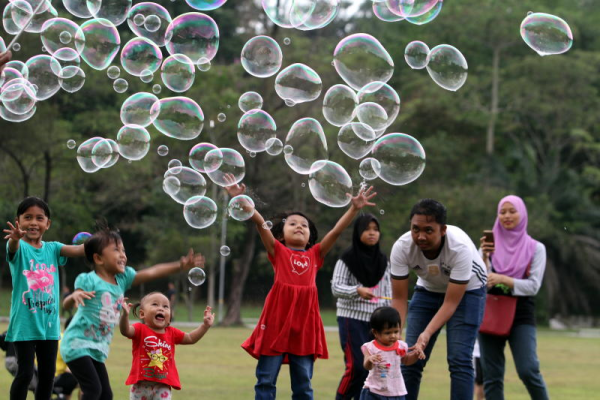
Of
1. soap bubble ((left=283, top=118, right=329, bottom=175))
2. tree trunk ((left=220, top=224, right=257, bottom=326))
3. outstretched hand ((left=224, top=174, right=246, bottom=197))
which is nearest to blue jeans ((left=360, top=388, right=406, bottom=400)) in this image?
outstretched hand ((left=224, top=174, right=246, bottom=197))

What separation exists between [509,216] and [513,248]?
229mm

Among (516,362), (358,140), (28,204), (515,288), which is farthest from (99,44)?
(516,362)

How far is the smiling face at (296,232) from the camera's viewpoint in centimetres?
602

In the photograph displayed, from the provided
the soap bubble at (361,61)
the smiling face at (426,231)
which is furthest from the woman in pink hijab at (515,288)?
the soap bubble at (361,61)

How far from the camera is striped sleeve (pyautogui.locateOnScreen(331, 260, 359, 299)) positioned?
698 cm

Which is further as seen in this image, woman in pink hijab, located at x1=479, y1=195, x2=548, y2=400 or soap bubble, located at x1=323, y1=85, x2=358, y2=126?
soap bubble, located at x1=323, y1=85, x2=358, y2=126

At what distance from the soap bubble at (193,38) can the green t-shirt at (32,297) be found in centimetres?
260

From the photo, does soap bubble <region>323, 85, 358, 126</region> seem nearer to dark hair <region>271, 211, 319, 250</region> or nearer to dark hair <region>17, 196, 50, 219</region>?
dark hair <region>271, 211, 319, 250</region>

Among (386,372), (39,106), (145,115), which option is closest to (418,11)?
(145,115)

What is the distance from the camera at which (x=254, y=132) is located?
7387 millimetres

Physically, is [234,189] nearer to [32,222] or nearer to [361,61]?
[32,222]

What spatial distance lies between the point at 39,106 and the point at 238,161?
Result: 55.9 feet

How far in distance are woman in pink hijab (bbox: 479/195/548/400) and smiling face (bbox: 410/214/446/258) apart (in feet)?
3.52

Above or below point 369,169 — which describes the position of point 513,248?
below
